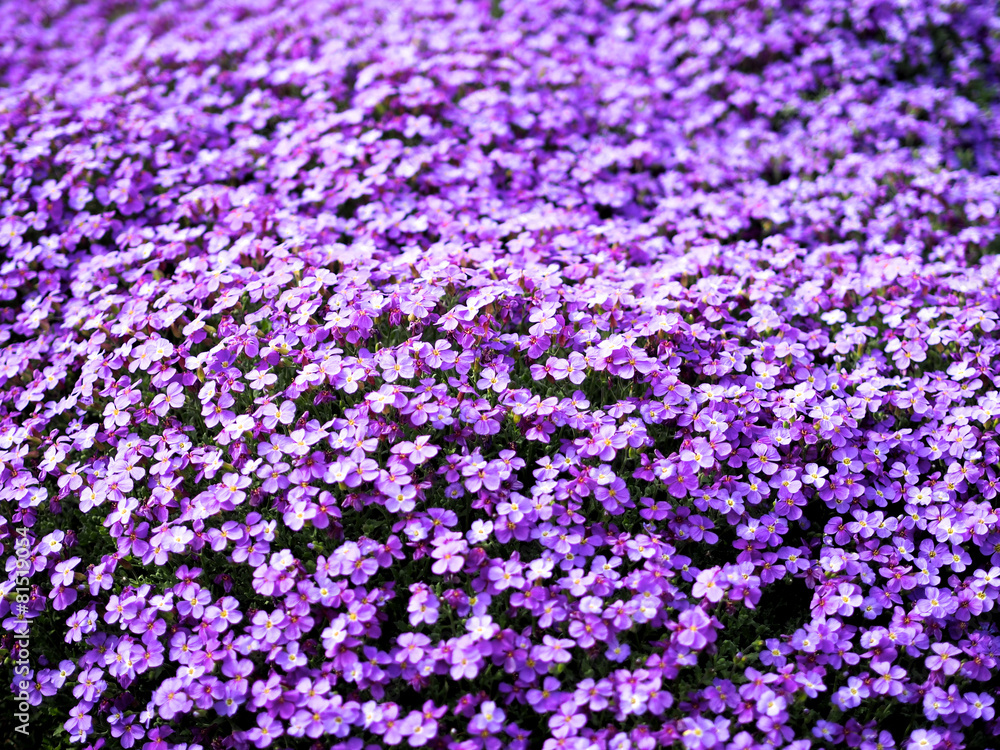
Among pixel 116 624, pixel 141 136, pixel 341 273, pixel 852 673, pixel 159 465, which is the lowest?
pixel 852 673

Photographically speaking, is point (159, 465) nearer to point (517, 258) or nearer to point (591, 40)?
point (517, 258)

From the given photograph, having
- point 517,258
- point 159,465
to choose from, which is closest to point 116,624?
point 159,465

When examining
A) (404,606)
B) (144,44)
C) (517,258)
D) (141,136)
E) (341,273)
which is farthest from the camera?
(144,44)

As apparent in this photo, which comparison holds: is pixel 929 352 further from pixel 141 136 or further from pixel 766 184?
pixel 141 136

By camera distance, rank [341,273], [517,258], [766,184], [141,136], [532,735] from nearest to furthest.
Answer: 1. [532,735]
2. [341,273]
3. [517,258]
4. [141,136]
5. [766,184]

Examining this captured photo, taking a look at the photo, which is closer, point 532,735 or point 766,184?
point 532,735

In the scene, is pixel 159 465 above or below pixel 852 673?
above
